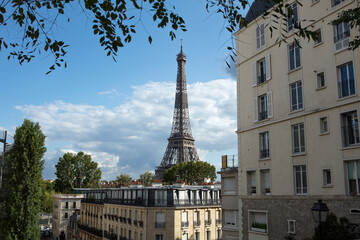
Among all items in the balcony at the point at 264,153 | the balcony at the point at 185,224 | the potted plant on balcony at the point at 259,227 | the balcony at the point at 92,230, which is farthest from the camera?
the balcony at the point at 92,230

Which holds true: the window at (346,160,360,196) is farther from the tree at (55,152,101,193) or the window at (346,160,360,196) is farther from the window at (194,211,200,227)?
the tree at (55,152,101,193)

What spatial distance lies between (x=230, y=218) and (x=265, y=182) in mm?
4932

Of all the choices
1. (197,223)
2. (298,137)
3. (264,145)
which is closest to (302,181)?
(298,137)

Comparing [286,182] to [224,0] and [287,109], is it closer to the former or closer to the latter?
[287,109]

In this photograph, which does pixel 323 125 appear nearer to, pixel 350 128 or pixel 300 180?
pixel 350 128

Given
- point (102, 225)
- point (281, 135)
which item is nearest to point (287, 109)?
point (281, 135)

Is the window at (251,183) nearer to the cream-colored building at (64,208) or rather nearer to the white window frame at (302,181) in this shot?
the white window frame at (302,181)

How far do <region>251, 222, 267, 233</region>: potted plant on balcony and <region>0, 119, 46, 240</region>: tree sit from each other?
1901 centimetres

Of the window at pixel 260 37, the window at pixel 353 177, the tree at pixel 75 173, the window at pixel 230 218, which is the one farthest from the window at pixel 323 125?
the tree at pixel 75 173

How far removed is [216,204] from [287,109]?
22.1 m

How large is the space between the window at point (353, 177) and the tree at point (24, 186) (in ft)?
81.5

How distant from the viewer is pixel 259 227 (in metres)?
19.2

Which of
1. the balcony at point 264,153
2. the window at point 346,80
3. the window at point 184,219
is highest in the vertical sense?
the window at point 346,80

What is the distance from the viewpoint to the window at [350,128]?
48.2ft
